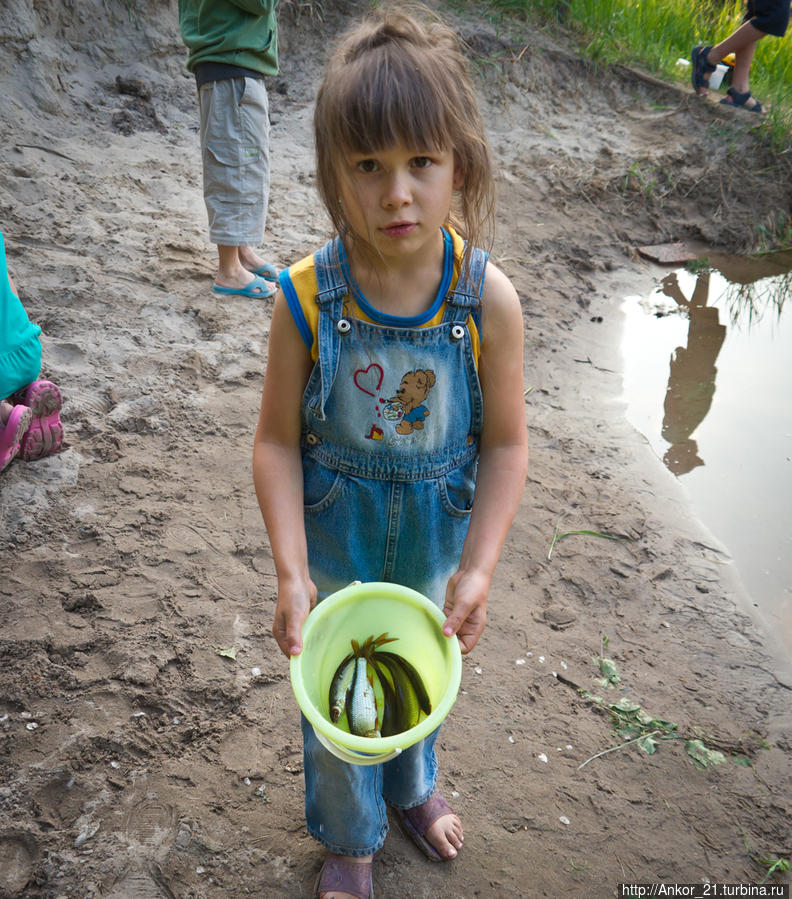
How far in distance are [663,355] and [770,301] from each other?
3.95 ft

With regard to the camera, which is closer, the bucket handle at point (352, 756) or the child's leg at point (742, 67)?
the bucket handle at point (352, 756)

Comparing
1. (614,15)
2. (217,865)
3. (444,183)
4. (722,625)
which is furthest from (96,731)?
(614,15)

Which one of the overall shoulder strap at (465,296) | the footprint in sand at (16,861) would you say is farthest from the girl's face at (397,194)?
A: the footprint in sand at (16,861)

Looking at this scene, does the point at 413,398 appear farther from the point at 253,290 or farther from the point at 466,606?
the point at 253,290

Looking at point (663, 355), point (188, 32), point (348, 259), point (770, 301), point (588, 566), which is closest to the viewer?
point (348, 259)

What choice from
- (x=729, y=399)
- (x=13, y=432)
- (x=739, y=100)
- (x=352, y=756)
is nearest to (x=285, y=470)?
(x=352, y=756)

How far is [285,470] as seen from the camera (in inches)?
55.9

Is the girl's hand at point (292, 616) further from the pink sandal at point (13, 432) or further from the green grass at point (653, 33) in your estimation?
the green grass at point (653, 33)

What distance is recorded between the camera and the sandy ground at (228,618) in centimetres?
182

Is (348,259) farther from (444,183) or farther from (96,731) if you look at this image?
(96,731)

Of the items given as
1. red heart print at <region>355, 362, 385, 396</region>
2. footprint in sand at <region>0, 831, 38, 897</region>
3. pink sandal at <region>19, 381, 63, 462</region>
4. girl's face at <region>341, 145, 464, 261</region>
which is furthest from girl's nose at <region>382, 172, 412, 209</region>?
pink sandal at <region>19, 381, 63, 462</region>

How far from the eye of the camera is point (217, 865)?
68.1 inches

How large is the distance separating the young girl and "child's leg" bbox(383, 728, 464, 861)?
0.30 meters

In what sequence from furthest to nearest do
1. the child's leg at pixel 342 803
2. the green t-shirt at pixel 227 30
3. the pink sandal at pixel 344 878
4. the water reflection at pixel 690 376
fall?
the water reflection at pixel 690 376, the green t-shirt at pixel 227 30, the pink sandal at pixel 344 878, the child's leg at pixel 342 803
